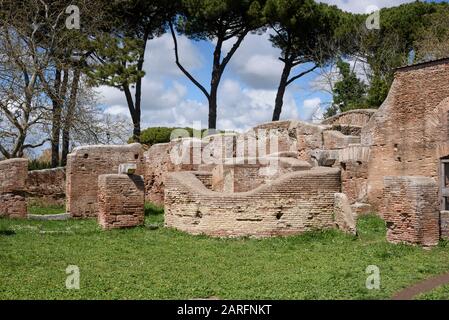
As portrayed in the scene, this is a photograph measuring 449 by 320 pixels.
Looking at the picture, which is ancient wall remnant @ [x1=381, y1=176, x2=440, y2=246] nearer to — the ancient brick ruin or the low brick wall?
the ancient brick ruin

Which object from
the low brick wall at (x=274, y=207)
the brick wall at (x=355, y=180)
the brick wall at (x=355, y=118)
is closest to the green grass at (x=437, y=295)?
the low brick wall at (x=274, y=207)

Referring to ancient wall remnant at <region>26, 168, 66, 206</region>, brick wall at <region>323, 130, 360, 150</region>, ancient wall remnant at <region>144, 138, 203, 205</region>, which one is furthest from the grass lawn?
ancient wall remnant at <region>144, 138, 203, 205</region>

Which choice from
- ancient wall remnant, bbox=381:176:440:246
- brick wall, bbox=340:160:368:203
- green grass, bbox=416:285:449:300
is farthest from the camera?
brick wall, bbox=340:160:368:203

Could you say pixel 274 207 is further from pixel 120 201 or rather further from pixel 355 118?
pixel 355 118

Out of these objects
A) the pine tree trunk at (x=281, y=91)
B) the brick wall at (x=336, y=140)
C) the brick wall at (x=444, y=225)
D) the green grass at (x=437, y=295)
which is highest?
the pine tree trunk at (x=281, y=91)

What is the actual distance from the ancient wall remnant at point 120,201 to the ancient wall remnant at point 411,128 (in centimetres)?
593

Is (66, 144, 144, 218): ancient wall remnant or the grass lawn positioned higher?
(66, 144, 144, 218): ancient wall remnant

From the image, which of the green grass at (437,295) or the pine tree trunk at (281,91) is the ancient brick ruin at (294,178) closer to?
the green grass at (437,295)

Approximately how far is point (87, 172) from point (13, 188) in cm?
218

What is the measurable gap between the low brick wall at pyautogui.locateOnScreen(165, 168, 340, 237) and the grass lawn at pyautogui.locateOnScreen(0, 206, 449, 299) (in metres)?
0.30

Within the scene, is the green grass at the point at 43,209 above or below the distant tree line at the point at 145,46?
below

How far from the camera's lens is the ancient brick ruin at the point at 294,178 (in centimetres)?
1105

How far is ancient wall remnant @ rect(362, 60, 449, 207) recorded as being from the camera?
12992mm

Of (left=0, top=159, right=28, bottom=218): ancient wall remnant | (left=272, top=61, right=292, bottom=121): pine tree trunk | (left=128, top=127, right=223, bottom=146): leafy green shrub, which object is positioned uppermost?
(left=272, top=61, right=292, bottom=121): pine tree trunk
